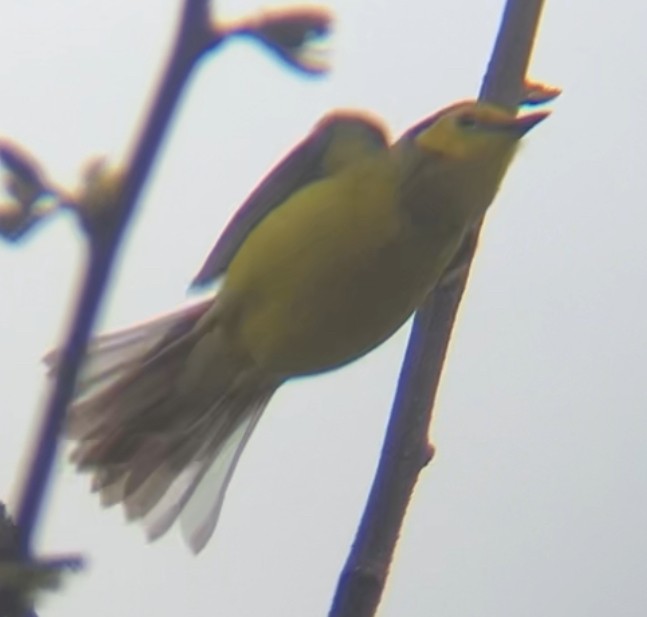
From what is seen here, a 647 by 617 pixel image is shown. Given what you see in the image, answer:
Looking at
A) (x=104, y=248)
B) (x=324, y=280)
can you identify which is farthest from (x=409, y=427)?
(x=104, y=248)

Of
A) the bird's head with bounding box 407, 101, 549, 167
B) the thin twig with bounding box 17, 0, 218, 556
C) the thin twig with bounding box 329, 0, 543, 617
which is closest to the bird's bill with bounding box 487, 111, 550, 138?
the bird's head with bounding box 407, 101, 549, 167

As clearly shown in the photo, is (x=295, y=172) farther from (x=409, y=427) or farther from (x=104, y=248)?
(x=104, y=248)

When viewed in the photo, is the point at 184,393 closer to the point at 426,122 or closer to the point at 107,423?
the point at 107,423

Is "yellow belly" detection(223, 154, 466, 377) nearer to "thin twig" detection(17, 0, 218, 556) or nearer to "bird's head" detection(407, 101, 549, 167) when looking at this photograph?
"bird's head" detection(407, 101, 549, 167)

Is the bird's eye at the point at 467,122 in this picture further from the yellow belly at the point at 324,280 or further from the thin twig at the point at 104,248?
the thin twig at the point at 104,248

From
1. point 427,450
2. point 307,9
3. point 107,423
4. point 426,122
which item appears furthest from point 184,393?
point 307,9

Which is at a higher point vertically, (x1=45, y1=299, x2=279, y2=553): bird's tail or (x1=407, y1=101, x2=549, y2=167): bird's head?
(x1=407, y1=101, x2=549, y2=167): bird's head

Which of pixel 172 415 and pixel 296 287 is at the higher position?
pixel 296 287
